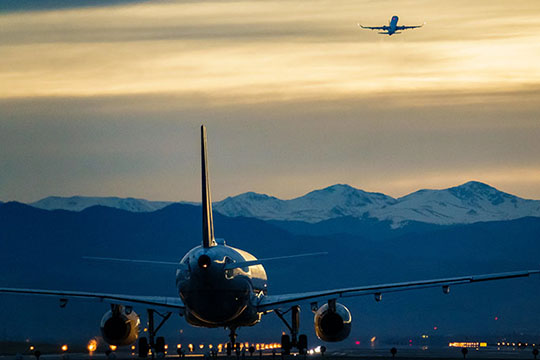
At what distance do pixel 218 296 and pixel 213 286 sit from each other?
118cm

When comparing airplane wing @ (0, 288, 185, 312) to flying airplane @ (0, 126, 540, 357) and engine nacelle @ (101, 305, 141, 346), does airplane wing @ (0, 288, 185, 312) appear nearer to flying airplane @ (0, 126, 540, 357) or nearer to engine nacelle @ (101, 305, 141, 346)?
flying airplane @ (0, 126, 540, 357)

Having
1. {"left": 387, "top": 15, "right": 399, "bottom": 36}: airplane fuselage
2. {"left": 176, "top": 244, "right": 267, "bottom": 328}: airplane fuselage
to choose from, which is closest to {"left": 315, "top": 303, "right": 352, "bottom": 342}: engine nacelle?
{"left": 176, "top": 244, "right": 267, "bottom": 328}: airplane fuselage

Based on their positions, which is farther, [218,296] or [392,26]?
[392,26]

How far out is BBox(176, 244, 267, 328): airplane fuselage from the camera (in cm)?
7762

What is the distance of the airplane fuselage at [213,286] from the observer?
77625 mm

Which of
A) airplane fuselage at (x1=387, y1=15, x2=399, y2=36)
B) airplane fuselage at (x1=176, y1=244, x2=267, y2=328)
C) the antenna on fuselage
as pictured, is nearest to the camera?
airplane fuselage at (x1=176, y1=244, x2=267, y2=328)

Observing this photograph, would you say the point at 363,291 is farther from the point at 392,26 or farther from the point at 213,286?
the point at 392,26

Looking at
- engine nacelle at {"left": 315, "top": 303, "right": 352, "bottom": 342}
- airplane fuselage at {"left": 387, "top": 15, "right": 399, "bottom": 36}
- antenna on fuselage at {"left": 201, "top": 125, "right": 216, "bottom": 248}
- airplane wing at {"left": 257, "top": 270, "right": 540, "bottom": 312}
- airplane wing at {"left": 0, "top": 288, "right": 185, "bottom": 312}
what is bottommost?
engine nacelle at {"left": 315, "top": 303, "right": 352, "bottom": 342}

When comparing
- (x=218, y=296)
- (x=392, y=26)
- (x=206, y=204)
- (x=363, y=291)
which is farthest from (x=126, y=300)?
(x=392, y=26)

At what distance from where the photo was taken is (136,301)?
281 feet

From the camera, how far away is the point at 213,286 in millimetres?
78438

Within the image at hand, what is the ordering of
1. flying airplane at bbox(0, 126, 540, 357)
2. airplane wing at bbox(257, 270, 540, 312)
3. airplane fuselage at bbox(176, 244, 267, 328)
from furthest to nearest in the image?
airplane wing at bbox(257, 270, 540, 312) < flying airplane at bbox(0, 126, 540, 357) < airplane fuselage at bbox(176, 244, 267, 328)

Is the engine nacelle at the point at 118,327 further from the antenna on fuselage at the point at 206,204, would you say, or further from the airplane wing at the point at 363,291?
the airplane wing at the point at 363,291

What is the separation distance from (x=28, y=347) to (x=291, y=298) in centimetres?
5478
